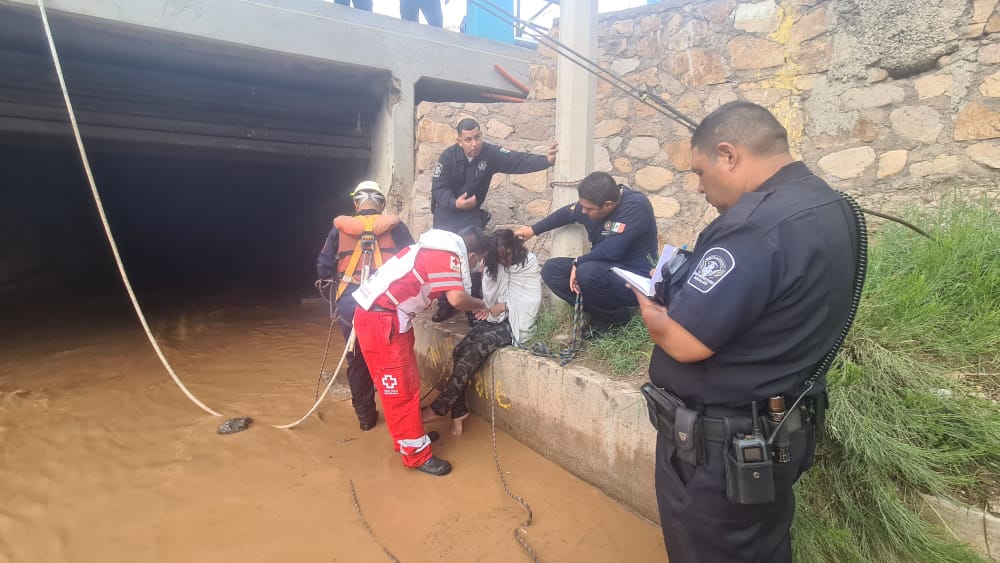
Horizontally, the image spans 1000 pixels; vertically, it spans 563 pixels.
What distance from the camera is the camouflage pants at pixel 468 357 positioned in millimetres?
3448

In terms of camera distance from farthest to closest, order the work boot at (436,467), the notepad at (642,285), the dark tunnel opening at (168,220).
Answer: the dark tunnel opening at (168,220) → the work boot at (436,467) → the notepad at (642,285)

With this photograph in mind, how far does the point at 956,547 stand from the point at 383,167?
5810 mm

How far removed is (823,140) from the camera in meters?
3.89

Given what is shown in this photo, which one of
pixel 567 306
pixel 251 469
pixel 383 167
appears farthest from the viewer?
pixel 383 167

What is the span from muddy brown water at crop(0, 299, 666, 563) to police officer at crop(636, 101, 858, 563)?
1.17 m

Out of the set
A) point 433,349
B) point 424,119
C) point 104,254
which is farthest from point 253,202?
point 433,349

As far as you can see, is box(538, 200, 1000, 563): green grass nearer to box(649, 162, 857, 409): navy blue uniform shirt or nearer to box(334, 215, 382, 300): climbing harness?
box(649, 162, 857, 409): navy blue uniform shirt

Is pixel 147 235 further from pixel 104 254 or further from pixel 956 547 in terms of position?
pixel 956 547

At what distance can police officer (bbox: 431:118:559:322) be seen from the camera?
4.29 meters

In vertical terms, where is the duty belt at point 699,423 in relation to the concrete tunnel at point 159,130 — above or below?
below

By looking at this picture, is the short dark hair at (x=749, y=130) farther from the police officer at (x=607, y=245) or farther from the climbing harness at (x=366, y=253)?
the climbing harness at (x=366, y=253)

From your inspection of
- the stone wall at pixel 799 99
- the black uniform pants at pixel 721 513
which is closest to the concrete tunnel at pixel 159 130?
the stone wall at pixel 799 99

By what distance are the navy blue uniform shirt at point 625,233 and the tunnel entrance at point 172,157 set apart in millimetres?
3653

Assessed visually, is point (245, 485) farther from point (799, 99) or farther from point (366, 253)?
point (799, 99)
